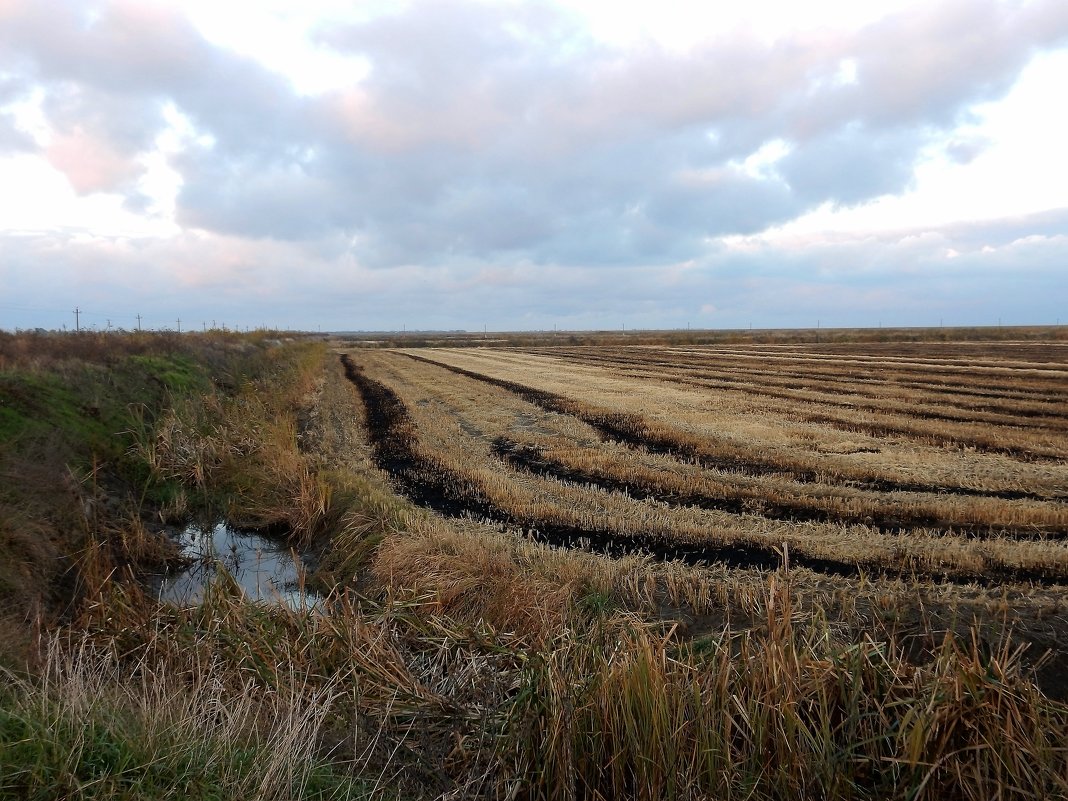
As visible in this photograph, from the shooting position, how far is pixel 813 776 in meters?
3.22

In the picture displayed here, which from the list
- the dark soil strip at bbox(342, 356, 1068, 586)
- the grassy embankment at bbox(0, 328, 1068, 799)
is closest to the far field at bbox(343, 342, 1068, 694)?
the dark soil strip at bbox(342, 356, 1068, 586)

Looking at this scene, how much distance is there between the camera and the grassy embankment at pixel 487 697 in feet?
10.1

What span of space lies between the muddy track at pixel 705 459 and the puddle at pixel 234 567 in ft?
25.9

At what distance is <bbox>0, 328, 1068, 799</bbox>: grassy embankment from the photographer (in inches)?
121

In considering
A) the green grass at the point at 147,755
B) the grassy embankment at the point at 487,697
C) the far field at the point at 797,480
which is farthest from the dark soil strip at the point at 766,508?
the green grass at the point at 147,755

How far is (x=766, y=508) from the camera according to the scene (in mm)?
9789

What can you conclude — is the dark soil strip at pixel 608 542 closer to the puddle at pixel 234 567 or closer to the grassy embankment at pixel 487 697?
the grassy embankment at pixel 487 697

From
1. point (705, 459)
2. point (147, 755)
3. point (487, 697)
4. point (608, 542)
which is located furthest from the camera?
point (705, 459)

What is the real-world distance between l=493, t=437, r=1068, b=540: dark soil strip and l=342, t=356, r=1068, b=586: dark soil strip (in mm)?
1439

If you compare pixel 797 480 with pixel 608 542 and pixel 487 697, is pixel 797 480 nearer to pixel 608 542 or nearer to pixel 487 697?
pixel 608 542

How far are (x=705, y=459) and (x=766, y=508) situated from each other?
11.0 feet

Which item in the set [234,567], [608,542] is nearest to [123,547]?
[234,567]

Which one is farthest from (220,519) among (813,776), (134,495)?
(813,776)

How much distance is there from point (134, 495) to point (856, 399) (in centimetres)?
2030
